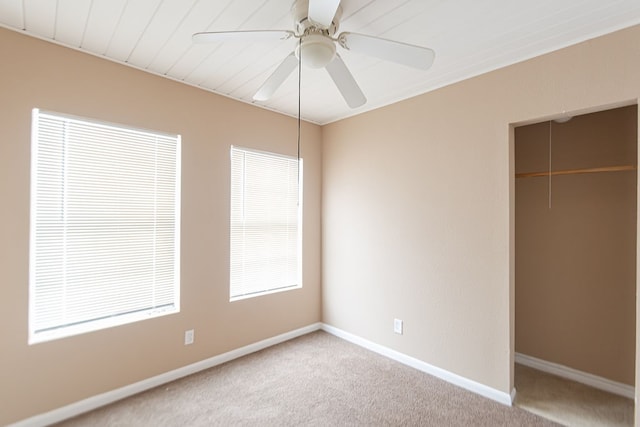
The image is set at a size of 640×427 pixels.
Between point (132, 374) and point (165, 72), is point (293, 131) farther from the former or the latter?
point (132, 374)

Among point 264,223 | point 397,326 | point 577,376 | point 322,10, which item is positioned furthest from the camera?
point 264,223

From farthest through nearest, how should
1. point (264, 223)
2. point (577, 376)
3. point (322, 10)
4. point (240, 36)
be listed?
point (264, 223) < point (577, 376) < point (240, 36) < point (322, 10)

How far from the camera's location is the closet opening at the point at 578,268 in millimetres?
2332

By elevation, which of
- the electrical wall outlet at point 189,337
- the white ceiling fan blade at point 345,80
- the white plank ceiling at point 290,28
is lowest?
the electrical wall outlet at point 189,337

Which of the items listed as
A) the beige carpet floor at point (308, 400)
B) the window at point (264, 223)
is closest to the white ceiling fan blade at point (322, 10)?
the window at point (264, 223)

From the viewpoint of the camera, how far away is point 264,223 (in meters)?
3.28

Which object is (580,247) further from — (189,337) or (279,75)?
(189,337)

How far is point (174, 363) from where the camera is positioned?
256cm

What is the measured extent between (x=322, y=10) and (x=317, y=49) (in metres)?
0.24

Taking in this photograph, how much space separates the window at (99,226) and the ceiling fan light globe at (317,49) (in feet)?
5.30

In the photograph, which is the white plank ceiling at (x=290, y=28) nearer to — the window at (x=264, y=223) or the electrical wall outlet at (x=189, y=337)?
the window at (x=264, y=223)

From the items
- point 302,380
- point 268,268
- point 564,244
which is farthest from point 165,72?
point 564,244

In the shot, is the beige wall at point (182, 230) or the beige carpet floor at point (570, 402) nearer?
the beige wall at point (182, 230)

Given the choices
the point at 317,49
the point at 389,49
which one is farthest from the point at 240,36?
the point at 389,49
